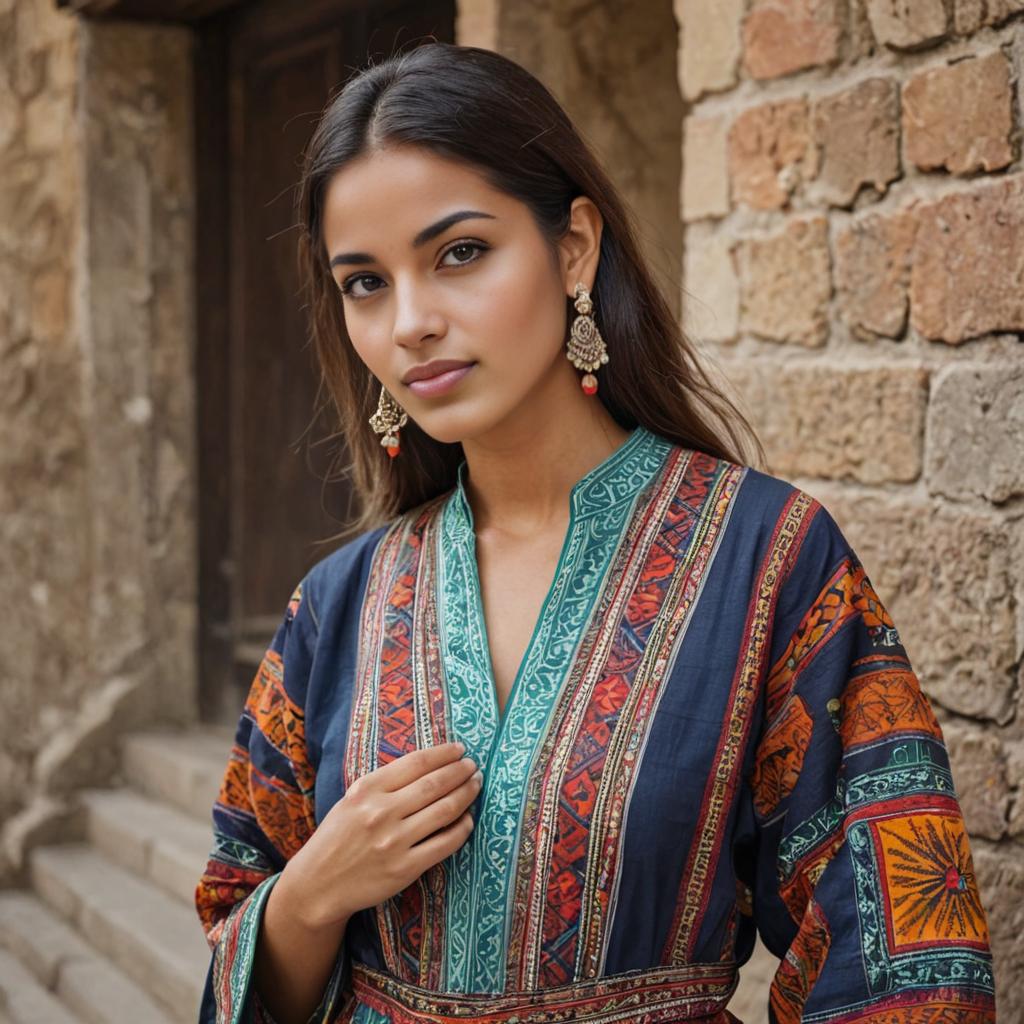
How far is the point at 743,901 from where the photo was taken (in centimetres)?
152

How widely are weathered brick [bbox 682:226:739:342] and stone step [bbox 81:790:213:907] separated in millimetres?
2229

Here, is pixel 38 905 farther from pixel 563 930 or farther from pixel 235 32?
pixel 563 930

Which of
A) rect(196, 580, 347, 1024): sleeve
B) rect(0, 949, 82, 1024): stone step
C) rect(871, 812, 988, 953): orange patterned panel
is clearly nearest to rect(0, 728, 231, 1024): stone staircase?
rect(0, 949, 82, 1024): stone step

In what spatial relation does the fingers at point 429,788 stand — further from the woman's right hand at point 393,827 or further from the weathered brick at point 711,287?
the weathered brick at point 711,287

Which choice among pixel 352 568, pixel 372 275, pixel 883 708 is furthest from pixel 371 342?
pixel 883 708

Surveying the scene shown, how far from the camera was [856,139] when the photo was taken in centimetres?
208

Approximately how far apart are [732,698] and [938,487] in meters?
0.72

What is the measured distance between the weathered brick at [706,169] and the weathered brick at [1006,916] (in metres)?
1.09

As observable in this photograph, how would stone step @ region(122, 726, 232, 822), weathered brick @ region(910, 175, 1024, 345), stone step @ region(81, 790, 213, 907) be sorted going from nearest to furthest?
weathered brick @ region(910, 175, 1024, 345), stone step @ region(81, 790, 213, 907), stone step @ region(122, 726, 232, 822)

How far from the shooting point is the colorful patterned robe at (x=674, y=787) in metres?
1.35

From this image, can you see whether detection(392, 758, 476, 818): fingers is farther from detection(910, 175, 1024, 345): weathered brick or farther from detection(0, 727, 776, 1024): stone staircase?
detection(0, 727, 776, 1024): stone staircase

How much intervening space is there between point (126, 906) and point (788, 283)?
2.79m

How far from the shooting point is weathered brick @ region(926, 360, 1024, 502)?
6.12 ft

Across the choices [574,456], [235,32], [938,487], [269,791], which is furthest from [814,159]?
[235,32]
